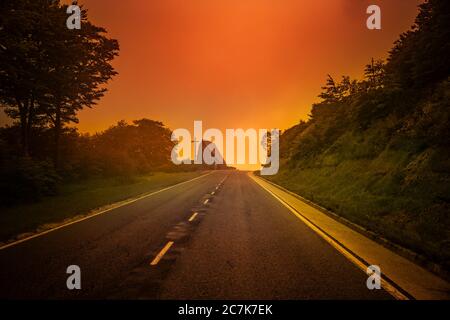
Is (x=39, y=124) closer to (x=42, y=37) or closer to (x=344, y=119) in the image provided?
(x=42, y=37)

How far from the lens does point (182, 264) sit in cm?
603

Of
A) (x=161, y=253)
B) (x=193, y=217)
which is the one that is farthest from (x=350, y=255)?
(x=193, y=217)

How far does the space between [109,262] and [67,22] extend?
2495cm

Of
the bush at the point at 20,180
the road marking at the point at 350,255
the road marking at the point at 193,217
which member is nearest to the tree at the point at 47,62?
the bush at the point at 20,180

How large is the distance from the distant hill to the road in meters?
2.69

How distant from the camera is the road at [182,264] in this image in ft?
15.4

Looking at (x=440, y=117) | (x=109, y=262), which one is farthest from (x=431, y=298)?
(x=440, y=117)

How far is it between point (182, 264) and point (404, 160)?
13.6 m

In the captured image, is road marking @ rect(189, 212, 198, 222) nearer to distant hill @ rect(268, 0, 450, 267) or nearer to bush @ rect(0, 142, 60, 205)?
distant hill @ rect(268, 0, 450, 267)

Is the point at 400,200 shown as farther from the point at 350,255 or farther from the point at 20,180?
the point at 20,180

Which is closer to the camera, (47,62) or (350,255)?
(350,255)

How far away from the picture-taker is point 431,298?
457 cm

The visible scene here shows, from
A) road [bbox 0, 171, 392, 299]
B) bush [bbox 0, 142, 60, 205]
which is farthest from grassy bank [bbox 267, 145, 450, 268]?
bush [bbox 0, 142, 60, 205]

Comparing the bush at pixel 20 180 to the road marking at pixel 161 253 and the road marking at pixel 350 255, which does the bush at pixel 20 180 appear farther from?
the road marking at pixel 350 255
